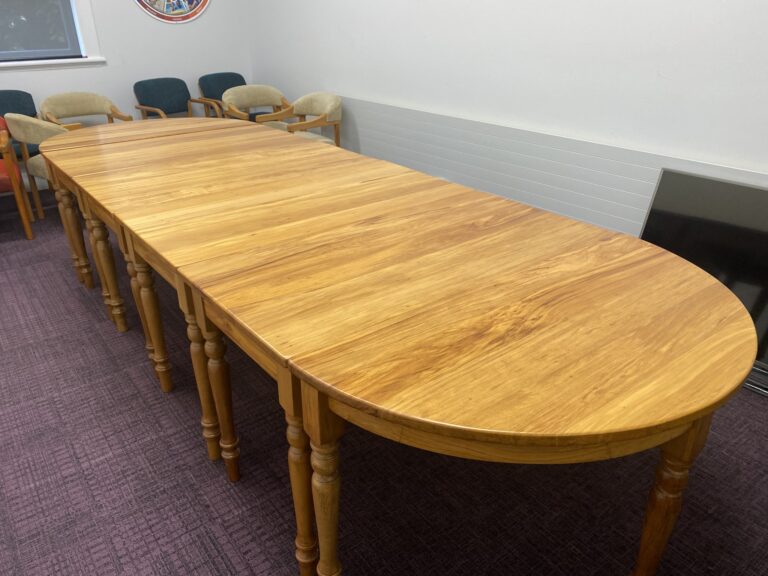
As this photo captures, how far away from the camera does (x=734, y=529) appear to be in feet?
4.91

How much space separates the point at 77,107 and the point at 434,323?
4.17 meters

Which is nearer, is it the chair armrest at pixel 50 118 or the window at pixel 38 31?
the chair armrest at pixel 50 118

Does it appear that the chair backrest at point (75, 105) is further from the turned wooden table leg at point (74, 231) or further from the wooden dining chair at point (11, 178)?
the turned wooden table leg at point (74, 231)

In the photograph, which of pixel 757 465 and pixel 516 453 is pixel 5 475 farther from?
pixel 757 465

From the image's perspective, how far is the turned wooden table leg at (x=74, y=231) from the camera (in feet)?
7.87

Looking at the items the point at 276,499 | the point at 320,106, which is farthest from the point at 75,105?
the point at 276,499

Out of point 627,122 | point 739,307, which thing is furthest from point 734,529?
point 627,122

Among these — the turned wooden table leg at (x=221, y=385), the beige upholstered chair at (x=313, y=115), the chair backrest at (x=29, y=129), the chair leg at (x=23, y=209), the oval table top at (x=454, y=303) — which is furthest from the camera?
the beige upholstered chair at (x=313, y=115)

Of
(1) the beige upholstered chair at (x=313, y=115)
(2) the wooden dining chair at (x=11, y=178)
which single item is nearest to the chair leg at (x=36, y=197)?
(2) the wooden dining chair at (x=11, y=178)

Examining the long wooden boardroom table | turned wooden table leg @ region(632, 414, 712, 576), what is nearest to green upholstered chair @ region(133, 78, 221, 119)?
the long wooden boardroom table

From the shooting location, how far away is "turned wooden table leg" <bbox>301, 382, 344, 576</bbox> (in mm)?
961

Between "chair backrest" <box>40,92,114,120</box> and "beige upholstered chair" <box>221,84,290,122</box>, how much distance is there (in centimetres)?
90

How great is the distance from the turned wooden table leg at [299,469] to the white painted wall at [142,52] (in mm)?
4263

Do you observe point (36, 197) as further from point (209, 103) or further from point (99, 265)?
point (99, 265)
